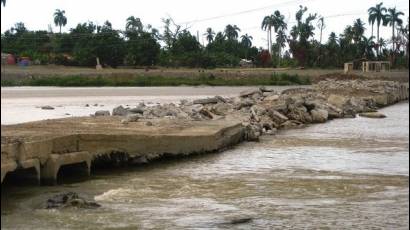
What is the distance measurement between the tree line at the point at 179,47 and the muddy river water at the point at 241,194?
53.8 m

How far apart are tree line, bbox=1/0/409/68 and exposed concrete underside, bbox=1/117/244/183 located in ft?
173

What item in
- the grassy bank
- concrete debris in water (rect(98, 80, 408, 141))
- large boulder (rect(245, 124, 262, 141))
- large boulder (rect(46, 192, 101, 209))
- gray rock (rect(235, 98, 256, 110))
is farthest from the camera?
the grassy bank

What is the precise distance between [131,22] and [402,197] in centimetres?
7702

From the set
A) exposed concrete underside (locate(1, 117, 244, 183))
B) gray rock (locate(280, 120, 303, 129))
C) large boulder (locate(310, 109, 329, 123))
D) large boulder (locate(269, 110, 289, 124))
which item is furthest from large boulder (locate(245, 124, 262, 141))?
large boulder (locate(310, 109, 329, 123))

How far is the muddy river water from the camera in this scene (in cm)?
863

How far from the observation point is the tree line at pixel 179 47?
69.8 m

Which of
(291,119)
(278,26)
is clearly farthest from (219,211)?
(278,26)

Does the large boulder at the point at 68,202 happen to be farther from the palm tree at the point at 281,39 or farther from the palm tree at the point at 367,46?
the palm tree at the point at 281,39

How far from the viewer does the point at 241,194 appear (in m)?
10.9

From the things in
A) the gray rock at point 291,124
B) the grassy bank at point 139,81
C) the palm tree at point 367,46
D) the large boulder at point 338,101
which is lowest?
the gray rock at point 291,124

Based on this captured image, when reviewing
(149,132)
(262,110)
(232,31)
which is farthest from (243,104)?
(232,31)

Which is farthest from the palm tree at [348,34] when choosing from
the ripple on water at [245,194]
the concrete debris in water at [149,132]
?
the ripple on water at [245,194]

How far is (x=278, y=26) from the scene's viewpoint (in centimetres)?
9156

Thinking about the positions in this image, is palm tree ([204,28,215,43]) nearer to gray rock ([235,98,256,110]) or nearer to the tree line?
the tree line
